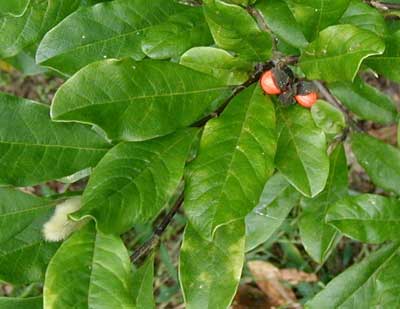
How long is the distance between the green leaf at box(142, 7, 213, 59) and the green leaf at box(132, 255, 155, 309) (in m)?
0.41

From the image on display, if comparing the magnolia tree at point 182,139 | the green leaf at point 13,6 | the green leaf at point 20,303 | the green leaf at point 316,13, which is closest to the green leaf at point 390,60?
the magnolia tree at point 182,139

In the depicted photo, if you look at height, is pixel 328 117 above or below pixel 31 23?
below

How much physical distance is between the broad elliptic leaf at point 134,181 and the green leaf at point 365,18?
424 millimetres

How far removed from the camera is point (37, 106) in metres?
1.36

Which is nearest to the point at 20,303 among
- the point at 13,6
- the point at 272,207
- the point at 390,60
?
the point at 13,6

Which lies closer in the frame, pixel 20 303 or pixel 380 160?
pixel 20 303

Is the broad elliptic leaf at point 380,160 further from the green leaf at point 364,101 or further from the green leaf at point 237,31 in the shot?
the green leaf at point 237,31

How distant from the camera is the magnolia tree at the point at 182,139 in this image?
3.86 ft

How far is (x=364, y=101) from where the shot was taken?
169 cm

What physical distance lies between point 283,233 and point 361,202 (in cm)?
158

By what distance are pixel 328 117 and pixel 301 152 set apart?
0.28 m

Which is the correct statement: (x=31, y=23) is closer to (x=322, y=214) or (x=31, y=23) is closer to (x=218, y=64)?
(x=218, y=64)

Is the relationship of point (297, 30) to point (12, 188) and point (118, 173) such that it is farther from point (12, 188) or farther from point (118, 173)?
point (12, 188)

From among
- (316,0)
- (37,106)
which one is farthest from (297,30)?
(37,106)
